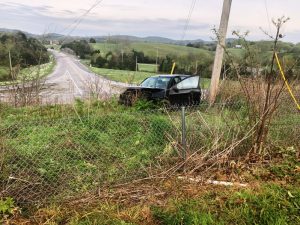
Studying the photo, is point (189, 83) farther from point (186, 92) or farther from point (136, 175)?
point (136, 175)

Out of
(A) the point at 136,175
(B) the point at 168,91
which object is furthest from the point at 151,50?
(A) the point at 136,175

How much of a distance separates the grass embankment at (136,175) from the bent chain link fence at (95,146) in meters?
0.02

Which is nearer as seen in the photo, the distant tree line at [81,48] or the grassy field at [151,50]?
the grassy field at [151,50]

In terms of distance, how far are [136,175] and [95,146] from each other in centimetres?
142

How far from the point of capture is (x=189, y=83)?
13.8 meters

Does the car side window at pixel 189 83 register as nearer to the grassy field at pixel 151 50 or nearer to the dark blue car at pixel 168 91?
the dark blue car at pixel 168 91

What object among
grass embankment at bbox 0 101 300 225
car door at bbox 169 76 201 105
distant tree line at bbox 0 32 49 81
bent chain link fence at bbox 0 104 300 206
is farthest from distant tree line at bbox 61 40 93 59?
grass embankment at bbox 0 101 300 225

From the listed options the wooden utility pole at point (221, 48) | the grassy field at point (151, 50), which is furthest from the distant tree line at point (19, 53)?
the grassy field at point (151, 50)

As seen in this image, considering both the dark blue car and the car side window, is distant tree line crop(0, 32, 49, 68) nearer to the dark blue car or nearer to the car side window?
the dark blue car

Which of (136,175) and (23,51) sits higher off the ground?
(23,51)

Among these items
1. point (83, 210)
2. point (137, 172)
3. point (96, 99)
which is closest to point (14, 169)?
point (83, 210)

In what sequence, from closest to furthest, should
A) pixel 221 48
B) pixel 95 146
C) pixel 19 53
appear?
1. pixel 95 146
2. pixel 221 48
3. pixel 19 53

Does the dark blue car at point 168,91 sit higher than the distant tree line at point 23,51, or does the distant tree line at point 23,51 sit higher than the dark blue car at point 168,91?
the distant tree line at point 23,51

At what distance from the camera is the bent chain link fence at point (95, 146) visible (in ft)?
17.3
